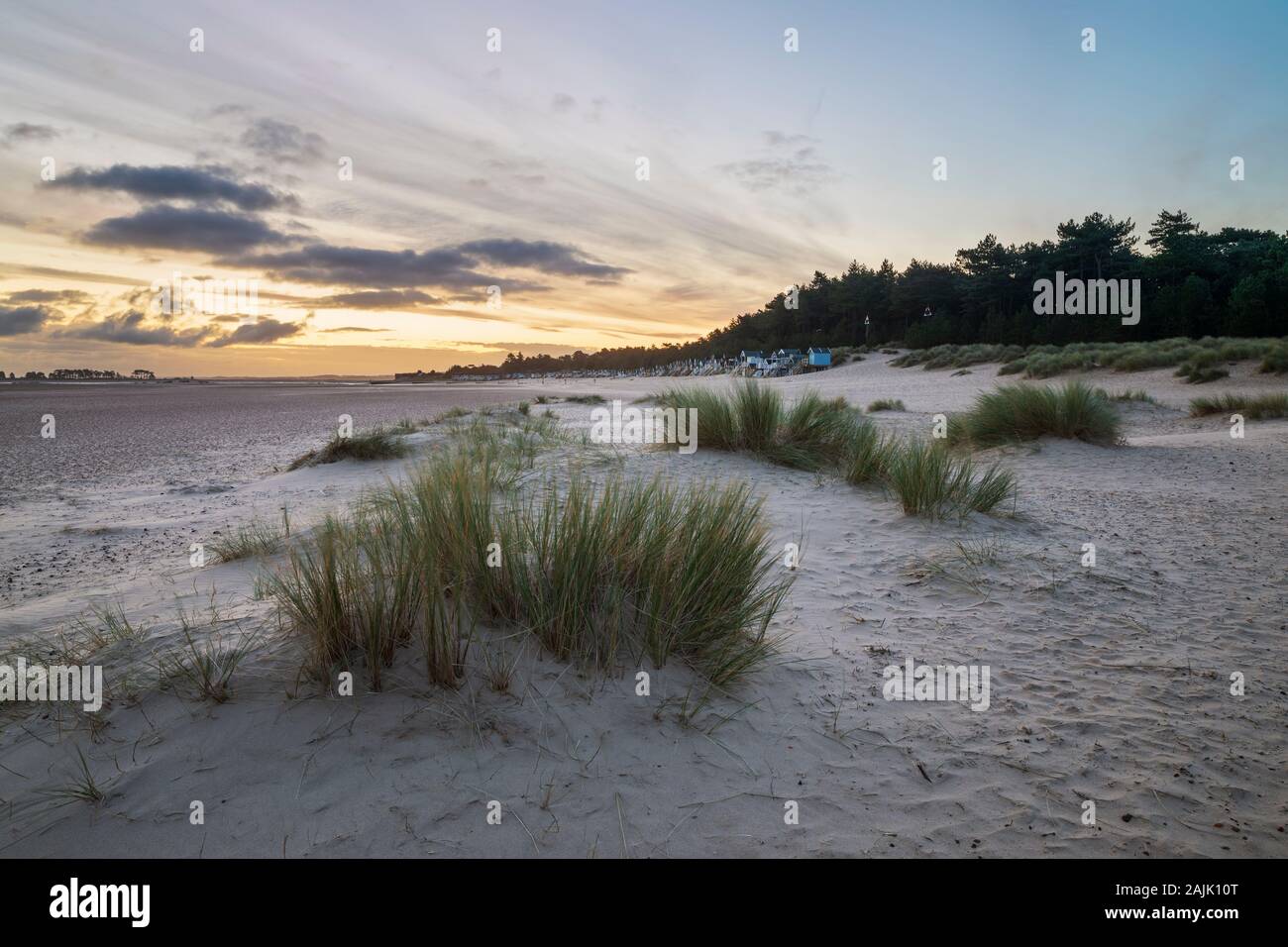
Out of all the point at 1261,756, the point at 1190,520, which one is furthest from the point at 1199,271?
the point at 1261,756

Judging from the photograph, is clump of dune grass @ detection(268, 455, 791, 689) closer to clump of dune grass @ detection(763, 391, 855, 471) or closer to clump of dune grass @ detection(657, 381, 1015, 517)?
clump of dune grass @ detection(657, 381, 1015, 517)

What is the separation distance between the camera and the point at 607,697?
2.77m

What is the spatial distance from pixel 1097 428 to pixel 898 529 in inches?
264

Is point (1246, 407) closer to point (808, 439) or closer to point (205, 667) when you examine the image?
point (808, 439)

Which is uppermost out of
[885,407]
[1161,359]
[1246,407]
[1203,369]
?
[1161,359]

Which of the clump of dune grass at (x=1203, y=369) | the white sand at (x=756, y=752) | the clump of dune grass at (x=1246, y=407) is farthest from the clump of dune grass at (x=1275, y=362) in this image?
the white sand at (x=756, y=752)

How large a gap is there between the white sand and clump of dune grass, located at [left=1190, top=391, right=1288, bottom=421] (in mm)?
11484

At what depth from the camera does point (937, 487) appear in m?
6.27

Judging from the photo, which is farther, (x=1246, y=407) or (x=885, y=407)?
(x=885, y=407)

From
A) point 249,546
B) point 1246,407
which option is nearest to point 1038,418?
point 1246,407

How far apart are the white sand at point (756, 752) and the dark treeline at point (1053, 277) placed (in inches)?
1776

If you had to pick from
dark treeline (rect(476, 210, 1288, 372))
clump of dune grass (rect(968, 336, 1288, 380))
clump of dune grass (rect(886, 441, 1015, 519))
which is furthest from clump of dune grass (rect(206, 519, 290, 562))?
dark treeline (rect(476, 210, 1288, 372))

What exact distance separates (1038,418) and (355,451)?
10.9 m
